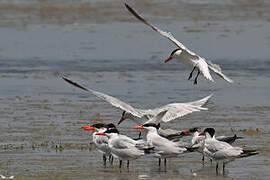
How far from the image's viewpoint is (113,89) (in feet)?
66.6

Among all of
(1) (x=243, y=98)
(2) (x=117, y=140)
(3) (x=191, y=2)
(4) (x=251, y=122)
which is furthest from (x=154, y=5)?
(2) (x=117, y=140)

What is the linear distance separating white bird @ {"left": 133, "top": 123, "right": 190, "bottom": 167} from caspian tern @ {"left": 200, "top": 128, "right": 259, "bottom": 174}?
0.37 m

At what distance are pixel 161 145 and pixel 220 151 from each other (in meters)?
0.94

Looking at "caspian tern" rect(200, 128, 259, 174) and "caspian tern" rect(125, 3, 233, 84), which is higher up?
"caspian tern" rect(125, 3, 233, 84)

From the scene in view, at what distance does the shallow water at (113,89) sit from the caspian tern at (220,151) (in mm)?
285

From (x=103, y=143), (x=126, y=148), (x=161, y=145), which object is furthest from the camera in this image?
(x=103, y=143)

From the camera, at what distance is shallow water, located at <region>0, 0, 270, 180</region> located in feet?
40.7

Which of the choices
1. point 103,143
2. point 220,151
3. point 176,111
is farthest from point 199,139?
point 103,143

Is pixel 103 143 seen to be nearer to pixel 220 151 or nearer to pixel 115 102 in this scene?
pixel 115 102

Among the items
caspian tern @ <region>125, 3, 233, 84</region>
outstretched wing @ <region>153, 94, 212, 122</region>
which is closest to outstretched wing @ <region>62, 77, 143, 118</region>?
outstretched wing @ <region>153, 94, 212, 122</region>

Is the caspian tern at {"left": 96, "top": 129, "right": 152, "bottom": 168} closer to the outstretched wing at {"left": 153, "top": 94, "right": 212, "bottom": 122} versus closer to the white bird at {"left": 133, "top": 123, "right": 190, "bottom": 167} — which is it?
the white bird at {"left": 133, "top": 123, "right": 190, "bottom": 167}

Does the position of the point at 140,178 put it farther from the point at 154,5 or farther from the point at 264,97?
the point at 154,5

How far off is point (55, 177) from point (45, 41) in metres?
19.8

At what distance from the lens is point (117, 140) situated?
40.0 feet
